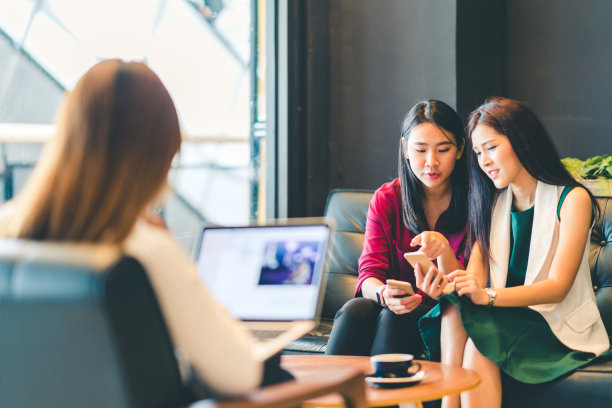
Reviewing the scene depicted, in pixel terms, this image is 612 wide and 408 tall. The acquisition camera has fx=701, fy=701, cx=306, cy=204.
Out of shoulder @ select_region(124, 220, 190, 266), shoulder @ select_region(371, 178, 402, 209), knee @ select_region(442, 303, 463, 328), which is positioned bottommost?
knee @ select_region(442, 303, 463, 328)

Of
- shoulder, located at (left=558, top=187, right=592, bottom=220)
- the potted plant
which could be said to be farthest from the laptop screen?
the potted plant

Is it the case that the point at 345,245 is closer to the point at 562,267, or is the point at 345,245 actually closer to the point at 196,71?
the point at 562,267

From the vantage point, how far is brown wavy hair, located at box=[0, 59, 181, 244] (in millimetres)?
1080

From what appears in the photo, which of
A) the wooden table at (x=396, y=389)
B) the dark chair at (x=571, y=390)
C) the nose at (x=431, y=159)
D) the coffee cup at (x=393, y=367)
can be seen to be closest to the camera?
the wooden table at (x=396, y=389)

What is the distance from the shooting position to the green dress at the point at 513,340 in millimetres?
2055

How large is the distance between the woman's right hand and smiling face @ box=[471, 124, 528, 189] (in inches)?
18.6

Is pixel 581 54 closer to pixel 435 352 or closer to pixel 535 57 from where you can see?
pixel 535 57

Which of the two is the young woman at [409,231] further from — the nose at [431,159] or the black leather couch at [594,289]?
the black leather couch at [594,289]

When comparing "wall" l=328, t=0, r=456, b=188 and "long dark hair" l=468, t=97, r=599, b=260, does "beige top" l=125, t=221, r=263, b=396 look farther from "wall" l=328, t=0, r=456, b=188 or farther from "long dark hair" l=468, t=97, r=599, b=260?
"wall" l=328, t=0, r=456, b=188

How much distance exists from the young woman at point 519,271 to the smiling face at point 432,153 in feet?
0.32

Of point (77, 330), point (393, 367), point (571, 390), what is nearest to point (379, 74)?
point (571, 390)

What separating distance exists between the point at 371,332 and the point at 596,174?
1.24 metres

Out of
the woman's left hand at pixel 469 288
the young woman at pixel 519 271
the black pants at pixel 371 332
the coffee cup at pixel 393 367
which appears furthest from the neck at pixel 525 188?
the coffee cup at pixel 393 367

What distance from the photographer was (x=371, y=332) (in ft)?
7.49
